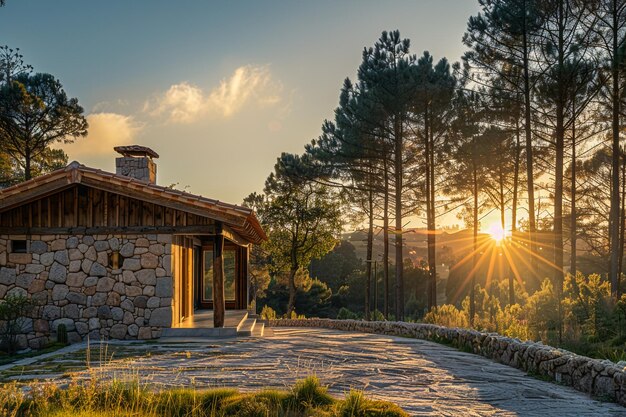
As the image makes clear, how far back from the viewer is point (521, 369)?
9641 mm

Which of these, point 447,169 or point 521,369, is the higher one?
point 447,169

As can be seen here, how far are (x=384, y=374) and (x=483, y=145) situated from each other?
18.3 m

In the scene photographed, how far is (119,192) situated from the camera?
1349 centimetres

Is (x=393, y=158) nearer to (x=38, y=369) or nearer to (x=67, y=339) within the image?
(x=67, y=339)

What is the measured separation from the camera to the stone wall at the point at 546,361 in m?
7.29

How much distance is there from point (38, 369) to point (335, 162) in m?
Answer: 21.4

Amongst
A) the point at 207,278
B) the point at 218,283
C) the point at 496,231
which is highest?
the point at 496,231

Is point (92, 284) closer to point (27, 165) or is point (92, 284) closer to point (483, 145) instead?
point (483, 145)

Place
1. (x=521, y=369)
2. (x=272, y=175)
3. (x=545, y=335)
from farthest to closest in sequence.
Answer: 1. (x=272, y=175)
2. (x=545, y=335)
3. (x=521, y=369)

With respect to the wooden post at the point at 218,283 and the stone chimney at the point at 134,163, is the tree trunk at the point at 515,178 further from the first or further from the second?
the wooden post at the point at 218,283

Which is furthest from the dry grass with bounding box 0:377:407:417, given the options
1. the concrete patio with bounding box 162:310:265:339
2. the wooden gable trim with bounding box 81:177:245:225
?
the wooden gable trim with bounding box 81:177:245:225

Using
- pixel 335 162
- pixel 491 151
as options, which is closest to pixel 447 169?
pixel 491 151

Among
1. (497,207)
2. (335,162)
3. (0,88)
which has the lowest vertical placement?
(497,207)

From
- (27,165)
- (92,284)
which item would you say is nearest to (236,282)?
(92,284)
